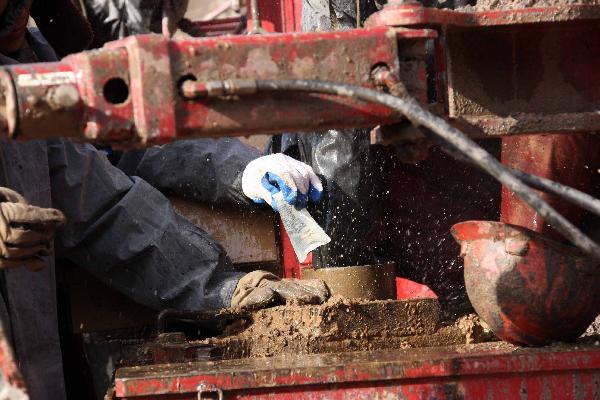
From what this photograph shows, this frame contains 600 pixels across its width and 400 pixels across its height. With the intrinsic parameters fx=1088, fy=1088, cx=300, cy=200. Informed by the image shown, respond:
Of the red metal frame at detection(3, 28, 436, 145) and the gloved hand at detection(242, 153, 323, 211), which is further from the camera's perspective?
the gloved hand at detection(242, 153, 323, 211)

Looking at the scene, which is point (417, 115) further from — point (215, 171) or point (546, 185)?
point (215, 171)

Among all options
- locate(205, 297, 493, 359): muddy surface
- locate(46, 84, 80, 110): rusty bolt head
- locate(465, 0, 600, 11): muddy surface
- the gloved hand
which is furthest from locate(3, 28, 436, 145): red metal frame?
the gloved hand

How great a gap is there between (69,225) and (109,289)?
273mm

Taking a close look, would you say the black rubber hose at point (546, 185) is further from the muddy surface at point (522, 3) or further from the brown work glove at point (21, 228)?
the brown work glove at point (21, 228)

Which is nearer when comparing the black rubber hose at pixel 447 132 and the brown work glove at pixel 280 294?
the black rubber hose at pixel 447 132

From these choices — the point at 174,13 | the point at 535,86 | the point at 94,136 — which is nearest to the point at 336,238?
the point at 535,86

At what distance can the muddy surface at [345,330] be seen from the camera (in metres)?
2.94

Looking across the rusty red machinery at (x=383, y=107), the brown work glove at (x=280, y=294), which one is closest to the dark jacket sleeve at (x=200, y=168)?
the brown work glove at (x=280, y=294)

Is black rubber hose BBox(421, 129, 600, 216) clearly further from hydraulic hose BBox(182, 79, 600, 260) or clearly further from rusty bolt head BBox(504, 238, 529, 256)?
rusty bolt head BBox(504, 238, 529, 256)

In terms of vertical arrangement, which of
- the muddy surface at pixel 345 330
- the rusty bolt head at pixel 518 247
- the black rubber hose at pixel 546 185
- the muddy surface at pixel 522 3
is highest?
the muddy surface at pixel 522 3

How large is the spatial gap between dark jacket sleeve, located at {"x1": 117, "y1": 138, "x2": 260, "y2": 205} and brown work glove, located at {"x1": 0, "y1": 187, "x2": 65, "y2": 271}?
1496 mm

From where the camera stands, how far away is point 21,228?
2484mm

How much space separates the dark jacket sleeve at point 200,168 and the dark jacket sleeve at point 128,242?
255 millimetres

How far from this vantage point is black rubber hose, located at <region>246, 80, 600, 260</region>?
2.02 metres
